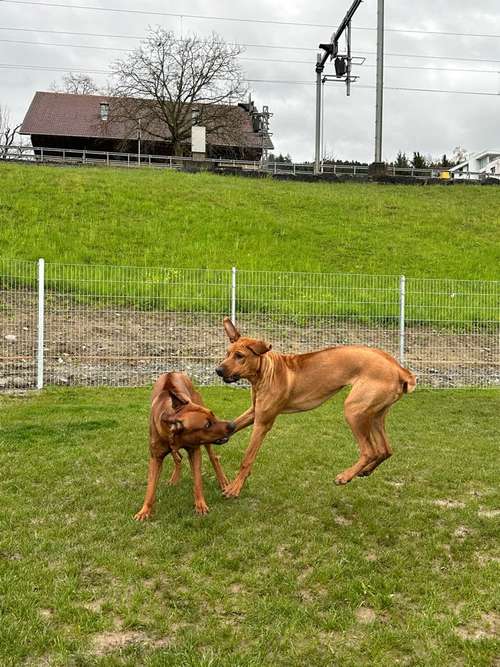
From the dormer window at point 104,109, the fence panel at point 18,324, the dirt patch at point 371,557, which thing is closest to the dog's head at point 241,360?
the dirt patch at point 371,557

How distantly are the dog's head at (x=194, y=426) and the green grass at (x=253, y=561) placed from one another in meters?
0.68

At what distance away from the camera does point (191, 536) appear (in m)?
4.16

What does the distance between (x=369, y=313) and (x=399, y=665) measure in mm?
10292

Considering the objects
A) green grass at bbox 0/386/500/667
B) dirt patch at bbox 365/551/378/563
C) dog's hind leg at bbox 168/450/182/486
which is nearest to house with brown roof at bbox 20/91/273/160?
green grass at bbox 0/386/500/667

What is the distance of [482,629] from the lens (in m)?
3.07

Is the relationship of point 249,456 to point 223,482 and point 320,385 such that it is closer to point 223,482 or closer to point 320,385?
point 223,482

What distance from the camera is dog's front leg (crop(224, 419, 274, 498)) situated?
15.6ft

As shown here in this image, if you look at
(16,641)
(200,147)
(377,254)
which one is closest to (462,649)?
(16,641)

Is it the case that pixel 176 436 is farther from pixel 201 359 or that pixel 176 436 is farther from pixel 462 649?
pixel 201 359

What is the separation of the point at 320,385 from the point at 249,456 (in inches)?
34.1

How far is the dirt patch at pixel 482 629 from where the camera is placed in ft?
9.84

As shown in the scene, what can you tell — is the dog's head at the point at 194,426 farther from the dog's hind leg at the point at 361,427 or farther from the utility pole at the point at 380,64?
the utility pole at the point at 380,64

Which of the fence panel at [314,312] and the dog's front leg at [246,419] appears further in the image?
the fence panel at [314,312]

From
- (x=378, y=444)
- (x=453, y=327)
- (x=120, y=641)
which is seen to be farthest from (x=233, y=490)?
(x=453, y=327)
